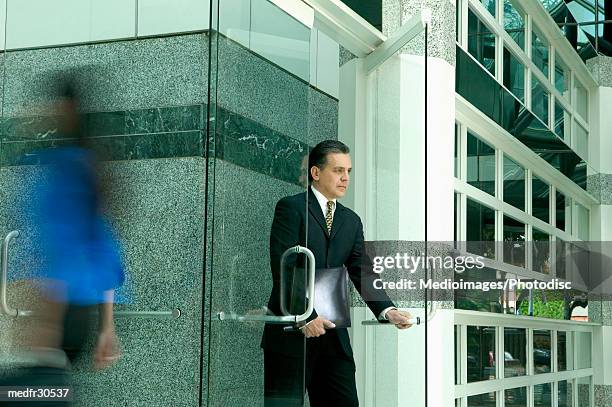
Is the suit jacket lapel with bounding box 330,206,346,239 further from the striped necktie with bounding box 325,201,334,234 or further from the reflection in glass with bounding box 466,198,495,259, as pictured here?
the reflection in glass with bounding box 466,198,495,259

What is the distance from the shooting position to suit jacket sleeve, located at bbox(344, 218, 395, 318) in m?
5.27

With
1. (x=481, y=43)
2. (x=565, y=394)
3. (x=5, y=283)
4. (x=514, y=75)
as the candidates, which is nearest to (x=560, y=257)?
(x=565, y=394)

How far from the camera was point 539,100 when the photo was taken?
12.2 meters

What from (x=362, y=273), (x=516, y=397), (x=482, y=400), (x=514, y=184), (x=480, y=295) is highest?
(x=514, y=184)

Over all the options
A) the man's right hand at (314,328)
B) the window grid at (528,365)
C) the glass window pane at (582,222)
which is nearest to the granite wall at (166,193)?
the man's right hand at (314,328)

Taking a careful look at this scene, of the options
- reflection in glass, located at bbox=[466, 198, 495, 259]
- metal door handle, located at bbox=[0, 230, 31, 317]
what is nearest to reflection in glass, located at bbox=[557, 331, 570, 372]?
reflection in glass, located at bbox=[466, 198, 495, 259]

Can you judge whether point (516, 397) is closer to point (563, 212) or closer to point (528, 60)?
point (528, 60)

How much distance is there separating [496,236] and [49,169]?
6844 mm

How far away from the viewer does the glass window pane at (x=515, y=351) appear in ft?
31.7

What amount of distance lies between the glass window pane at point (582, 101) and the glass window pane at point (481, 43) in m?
5.62

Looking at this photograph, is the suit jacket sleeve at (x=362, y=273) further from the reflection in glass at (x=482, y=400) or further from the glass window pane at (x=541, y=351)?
the glass window pane at (x=541, y=351)

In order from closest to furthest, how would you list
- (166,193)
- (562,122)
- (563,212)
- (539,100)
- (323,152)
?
(166,193)
(323,152)
(539,100)
(562,122)
(563,212)

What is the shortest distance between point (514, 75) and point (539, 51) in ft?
6.18

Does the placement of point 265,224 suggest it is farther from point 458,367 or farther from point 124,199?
point 458,367
